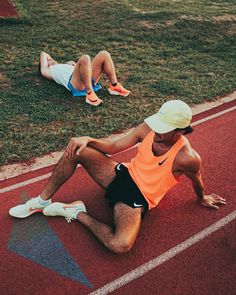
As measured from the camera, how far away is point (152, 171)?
4652 mm

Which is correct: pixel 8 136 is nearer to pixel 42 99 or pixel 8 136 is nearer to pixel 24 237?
pixel 42 99

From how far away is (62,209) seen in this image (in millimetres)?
4863

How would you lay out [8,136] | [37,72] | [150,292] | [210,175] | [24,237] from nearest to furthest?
[150,292] < [24,237] < [210,175] < [8,136] < [37,72]

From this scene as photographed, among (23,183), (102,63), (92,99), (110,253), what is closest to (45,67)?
(102,63)

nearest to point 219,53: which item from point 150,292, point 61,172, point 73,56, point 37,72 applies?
point 73,56

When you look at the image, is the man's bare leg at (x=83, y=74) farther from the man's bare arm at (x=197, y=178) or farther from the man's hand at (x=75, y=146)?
the man's bare arm at (x=197, y=178)

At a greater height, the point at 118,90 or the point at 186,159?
the point at 186,159

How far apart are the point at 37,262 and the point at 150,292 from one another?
1.32 metres

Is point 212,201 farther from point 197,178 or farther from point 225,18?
point 225,18

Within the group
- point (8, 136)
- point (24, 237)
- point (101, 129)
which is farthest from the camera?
point (101, 129)

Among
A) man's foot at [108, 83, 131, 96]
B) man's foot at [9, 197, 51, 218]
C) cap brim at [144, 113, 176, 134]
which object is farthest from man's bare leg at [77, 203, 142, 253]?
man's foot at [108, 83, 131, 96]

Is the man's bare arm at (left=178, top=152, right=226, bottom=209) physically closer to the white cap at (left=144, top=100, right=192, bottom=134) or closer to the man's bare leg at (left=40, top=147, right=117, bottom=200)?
the white cap at (left=144, top=100, right=192, bottom=134)

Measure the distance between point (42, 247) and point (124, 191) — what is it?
3.95ft

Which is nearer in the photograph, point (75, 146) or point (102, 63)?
point (75, 146)
